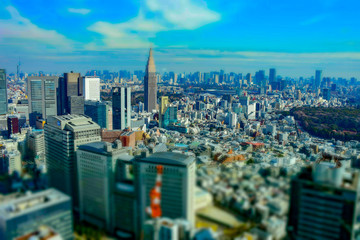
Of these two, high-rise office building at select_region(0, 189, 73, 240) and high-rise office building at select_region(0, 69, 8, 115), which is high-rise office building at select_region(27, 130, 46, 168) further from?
high-rise office building at select_region(0, 69, 8, 115)

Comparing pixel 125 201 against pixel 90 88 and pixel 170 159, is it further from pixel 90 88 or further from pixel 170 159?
pixel 90 88

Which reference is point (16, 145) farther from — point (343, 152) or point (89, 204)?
point (343, 152)

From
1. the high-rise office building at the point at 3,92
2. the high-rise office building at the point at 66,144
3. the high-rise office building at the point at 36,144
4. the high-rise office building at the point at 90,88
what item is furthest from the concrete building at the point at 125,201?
the high-rise office building at the point at 90,88

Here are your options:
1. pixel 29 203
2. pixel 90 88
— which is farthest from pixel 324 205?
pixel 90 88

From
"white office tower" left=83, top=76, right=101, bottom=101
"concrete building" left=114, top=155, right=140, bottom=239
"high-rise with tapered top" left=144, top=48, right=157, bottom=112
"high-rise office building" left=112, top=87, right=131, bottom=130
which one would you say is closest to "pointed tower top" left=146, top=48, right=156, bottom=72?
"high-rise with tapered top" left=144, top=48, right=157, bottom=112

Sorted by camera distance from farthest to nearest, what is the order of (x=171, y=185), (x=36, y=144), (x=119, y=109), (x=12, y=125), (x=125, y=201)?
(x=119, y=109) → (x=12, y=125) → (x=36, y=144) → (x=125, y=201) → (x=171, y=185)
